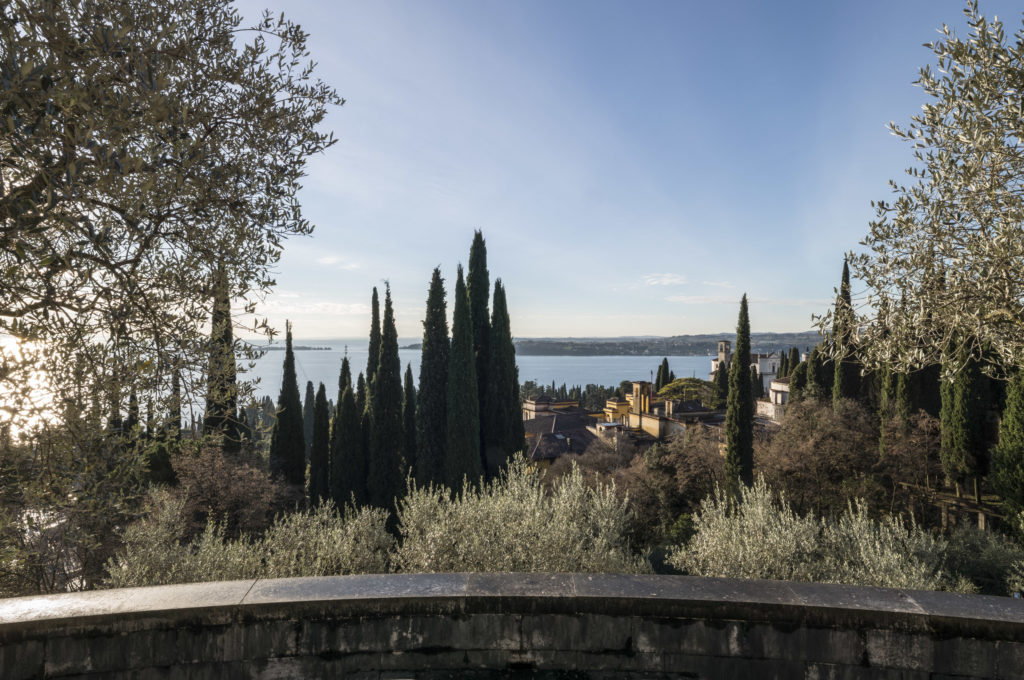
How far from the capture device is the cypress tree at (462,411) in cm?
2608

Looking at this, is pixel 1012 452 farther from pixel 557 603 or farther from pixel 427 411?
pixel 427 411

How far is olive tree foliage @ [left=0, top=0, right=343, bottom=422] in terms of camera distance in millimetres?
2926

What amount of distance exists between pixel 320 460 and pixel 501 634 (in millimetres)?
30269

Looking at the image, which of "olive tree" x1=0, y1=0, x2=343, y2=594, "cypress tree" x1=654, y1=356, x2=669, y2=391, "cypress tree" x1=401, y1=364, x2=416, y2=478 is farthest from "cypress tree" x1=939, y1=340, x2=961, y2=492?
"cypress tree" x1=654, y1=356, x2=669, y2=391

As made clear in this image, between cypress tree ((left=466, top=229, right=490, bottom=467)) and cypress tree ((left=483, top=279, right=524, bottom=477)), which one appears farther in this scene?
cypress tree ((left=466, top=229, right=490, bottom=467))

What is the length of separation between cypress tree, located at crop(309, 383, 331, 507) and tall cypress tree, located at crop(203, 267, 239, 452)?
90.1 feet

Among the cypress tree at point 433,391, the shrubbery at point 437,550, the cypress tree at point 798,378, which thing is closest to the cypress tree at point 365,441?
the cypress tree at point 433,391

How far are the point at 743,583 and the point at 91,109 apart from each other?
4917mm

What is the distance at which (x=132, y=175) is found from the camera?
3141 millimetres

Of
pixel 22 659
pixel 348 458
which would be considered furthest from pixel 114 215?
pixel 348 458

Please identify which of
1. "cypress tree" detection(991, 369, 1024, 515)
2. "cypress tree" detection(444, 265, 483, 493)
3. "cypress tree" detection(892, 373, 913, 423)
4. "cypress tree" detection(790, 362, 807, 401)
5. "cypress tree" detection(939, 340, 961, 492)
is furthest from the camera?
"cypress tree" detection(790, 362, 807, 401)

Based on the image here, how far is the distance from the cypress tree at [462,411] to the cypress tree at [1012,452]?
20.3 metres

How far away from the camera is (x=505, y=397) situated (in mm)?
29234

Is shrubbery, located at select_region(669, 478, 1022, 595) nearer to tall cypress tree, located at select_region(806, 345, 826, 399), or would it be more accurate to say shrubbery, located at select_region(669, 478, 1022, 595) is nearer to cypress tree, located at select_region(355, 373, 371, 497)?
tall cypress tree, located at select_region(806, 345, 826, 399)
